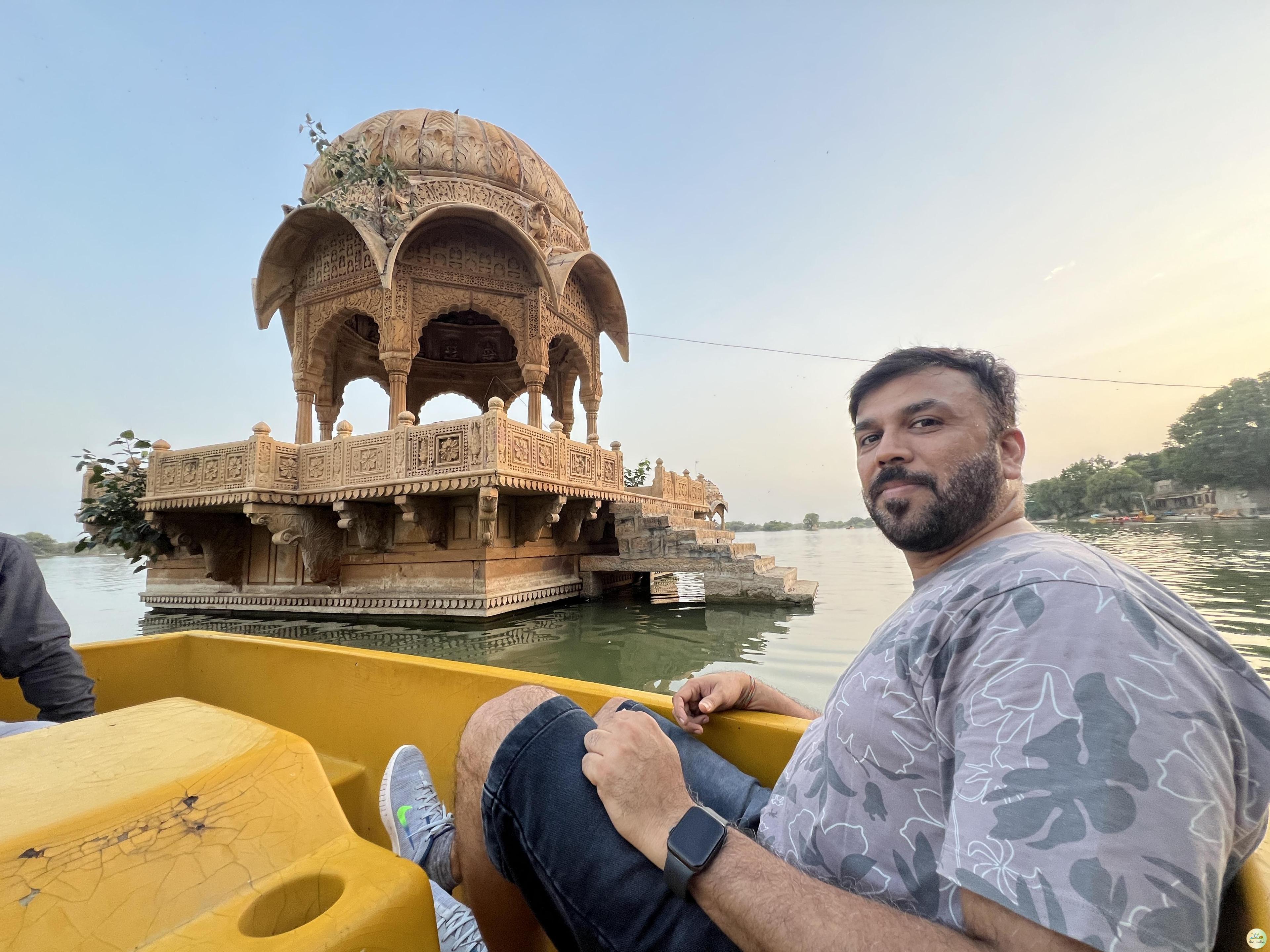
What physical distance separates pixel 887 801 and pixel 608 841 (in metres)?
0.47

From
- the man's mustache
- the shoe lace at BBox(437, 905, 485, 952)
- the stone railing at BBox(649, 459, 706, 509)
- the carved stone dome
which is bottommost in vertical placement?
the shoe lace at BBox(437, 905, 485, 952)

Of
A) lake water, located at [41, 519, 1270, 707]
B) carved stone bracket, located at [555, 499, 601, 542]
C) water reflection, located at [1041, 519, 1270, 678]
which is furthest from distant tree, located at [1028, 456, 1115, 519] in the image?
carved stone bracket, located at [555, 499, 601, 542]

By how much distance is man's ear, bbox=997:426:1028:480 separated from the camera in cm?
106

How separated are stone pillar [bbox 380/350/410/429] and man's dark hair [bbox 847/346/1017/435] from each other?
8.15 meters

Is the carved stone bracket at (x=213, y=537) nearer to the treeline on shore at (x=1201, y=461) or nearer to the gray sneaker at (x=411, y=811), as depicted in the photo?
the gray sneaker at (x=411, y=811)

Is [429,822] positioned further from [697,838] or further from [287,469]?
[287,469]

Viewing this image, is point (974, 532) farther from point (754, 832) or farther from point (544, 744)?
point (544, 744)

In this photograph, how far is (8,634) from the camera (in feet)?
5.14

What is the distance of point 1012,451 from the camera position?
42.5 inches

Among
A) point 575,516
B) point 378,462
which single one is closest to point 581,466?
point 575,516

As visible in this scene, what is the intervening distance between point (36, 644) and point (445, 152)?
35.0 feet

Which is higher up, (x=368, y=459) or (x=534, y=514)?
(x=368, y=459)

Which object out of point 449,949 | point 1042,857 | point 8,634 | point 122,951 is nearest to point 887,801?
point 1042,857

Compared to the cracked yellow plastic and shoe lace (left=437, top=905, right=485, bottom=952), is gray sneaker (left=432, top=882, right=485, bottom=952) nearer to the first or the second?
shoe lace (left=437, top=905, right=485, bottom=952)
